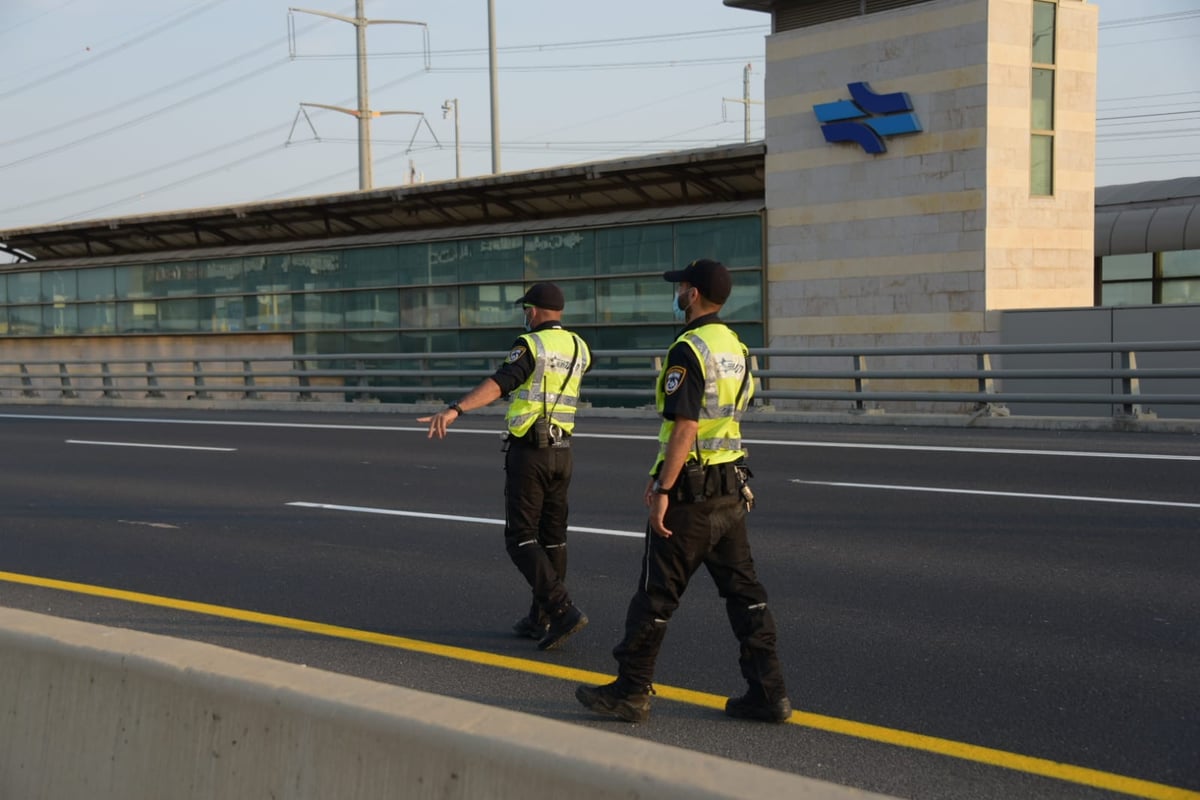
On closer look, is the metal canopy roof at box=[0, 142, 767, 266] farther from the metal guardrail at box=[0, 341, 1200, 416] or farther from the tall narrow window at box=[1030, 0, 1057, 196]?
the tall narrow window at box=[1030, 0, 1057, 196]

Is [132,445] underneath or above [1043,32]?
underneath

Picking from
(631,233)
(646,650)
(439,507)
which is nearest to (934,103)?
(631,233)

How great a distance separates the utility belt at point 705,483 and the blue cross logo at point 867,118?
59.5 feet

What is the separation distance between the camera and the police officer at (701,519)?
199 inches

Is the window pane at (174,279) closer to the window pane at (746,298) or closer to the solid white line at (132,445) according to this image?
the solid white line at (132,445)

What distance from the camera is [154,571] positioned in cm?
867

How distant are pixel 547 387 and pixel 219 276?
28.6m

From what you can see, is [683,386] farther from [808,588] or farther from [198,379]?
[198,379]

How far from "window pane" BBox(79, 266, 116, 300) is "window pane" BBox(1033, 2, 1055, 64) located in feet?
83.7

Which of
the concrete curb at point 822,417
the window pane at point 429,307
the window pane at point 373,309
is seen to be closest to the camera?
the concrete curb at point 822,417

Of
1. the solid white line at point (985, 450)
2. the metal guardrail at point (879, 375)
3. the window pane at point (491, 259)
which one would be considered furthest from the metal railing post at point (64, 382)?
the solid white line at point (985, 450)

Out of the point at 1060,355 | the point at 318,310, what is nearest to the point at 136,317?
the point at 318,310

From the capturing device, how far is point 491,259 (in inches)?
1108

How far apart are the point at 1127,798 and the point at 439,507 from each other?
25.4 ft
